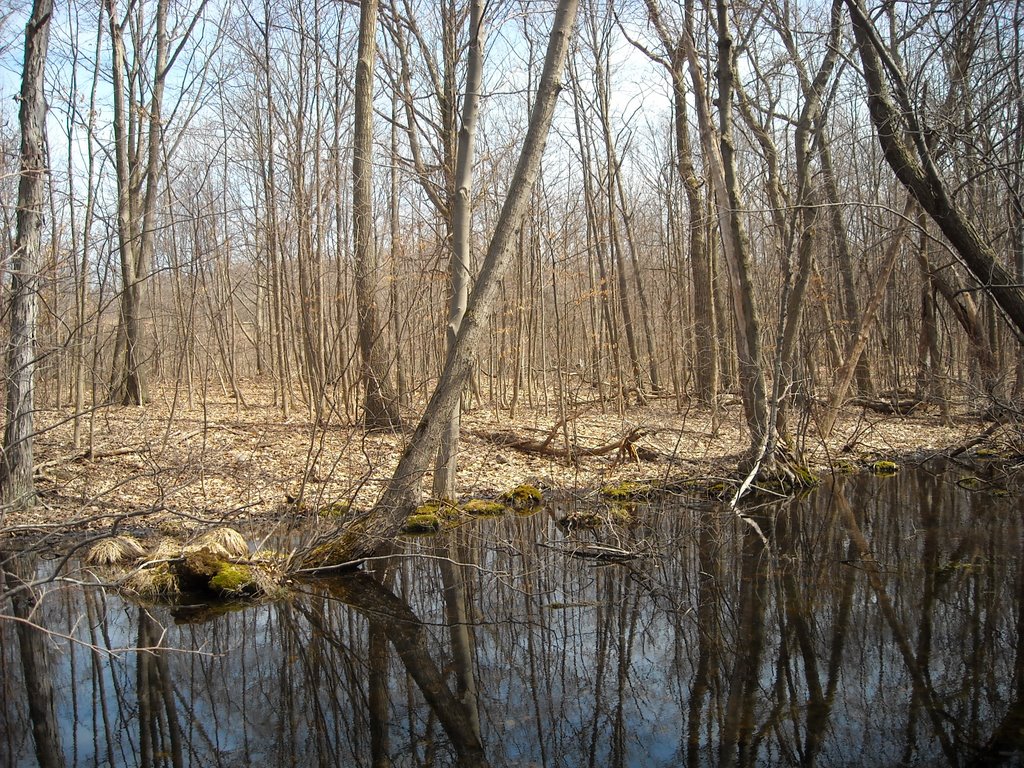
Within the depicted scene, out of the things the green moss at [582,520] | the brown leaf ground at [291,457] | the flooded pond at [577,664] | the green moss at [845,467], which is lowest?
the flooded pond at [577,664]

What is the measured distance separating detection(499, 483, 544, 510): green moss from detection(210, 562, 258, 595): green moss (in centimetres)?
395

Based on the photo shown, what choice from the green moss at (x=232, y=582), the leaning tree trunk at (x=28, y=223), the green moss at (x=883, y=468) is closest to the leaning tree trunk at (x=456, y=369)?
the green moss at (x=232, y=582)

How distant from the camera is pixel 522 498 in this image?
1008 cm

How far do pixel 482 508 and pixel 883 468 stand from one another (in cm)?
672

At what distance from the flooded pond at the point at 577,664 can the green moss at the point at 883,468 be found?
4.06 metres

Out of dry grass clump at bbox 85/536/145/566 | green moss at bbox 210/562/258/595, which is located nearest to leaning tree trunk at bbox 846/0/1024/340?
green moss at bbox 210/562/258/595

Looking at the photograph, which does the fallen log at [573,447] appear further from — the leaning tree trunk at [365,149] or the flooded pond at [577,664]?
the flooded pond at [577,664]

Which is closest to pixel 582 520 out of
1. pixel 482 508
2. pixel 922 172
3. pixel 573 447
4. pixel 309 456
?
pixel 482 508

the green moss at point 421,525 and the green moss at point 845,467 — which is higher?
the green moss at point 845,467

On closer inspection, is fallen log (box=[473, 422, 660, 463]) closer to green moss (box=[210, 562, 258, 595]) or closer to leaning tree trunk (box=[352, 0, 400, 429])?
leaning tree trunk (box=[352, 0, 400, 429])

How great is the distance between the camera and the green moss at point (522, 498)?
1001 centimetres

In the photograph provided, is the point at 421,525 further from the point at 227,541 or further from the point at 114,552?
the point at 114,552

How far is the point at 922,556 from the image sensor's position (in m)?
7.12

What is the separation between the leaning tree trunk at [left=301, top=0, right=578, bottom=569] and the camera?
7387mm
